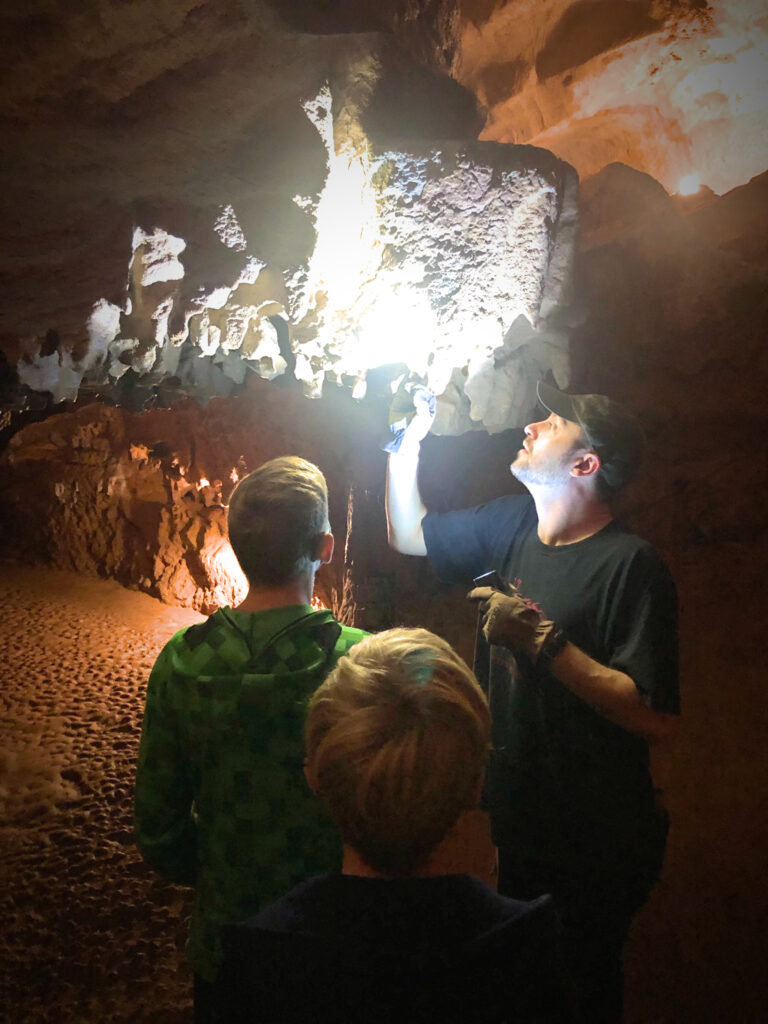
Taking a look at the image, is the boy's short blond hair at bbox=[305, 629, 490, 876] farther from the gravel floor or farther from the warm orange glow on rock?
the warm orange glow on rock

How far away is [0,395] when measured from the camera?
2703 millimetres

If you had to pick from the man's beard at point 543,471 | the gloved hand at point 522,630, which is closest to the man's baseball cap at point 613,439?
the man's beard at point 543,471

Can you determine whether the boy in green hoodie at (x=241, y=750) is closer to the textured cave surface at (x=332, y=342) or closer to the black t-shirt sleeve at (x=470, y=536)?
the black t-shirt sleeve at (x=470, y=536)

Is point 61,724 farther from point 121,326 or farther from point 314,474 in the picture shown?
point 314,474

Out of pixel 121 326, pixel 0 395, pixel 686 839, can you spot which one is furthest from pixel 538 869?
pixel 0 395

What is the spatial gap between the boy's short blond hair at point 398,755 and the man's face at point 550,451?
4.36 feet

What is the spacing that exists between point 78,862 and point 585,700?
247 cm

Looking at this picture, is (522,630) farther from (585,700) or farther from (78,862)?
(78,862)

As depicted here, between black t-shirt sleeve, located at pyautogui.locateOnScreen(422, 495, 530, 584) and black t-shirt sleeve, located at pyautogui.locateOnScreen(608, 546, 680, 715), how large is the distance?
622 millimetres

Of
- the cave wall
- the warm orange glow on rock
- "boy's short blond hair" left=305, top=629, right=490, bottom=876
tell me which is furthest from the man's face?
the warm orange glow on rock

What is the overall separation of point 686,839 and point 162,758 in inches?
120

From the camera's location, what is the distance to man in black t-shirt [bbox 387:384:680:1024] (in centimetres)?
179

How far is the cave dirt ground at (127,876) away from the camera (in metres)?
2.37

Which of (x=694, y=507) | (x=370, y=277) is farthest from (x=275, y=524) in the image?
(x=694, y=507)
